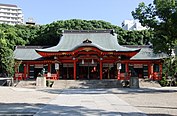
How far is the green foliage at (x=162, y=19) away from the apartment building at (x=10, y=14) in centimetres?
12289

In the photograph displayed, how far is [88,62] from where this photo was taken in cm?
3597

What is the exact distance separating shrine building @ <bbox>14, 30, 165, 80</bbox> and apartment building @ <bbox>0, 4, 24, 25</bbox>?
105 meters

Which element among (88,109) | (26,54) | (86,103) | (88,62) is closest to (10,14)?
(26,54)

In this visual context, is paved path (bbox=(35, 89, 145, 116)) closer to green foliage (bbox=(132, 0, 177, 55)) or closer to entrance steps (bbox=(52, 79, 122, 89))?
green foliage (bbox=(132, 0, 177, 55))

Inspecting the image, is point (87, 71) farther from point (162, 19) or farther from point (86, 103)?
point (86, 103)

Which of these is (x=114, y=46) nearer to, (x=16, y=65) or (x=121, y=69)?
(x=121, y=69)

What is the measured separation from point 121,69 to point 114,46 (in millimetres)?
3414

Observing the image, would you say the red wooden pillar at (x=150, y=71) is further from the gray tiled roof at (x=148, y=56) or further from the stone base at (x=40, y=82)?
the stone base at (x=40, y=82)

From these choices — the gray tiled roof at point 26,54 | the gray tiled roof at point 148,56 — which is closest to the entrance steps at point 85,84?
the gray tiled roof at point 148,56

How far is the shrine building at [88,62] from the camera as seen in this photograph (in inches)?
1314

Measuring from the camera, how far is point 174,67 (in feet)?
104

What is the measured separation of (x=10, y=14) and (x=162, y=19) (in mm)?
127550

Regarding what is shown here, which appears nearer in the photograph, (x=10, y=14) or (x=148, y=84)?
(x=148, y=84)

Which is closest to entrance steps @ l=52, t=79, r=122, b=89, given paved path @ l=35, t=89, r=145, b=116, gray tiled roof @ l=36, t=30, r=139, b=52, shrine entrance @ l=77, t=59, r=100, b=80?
shrine entrance @ l=77, t=59, r=100, b=80
